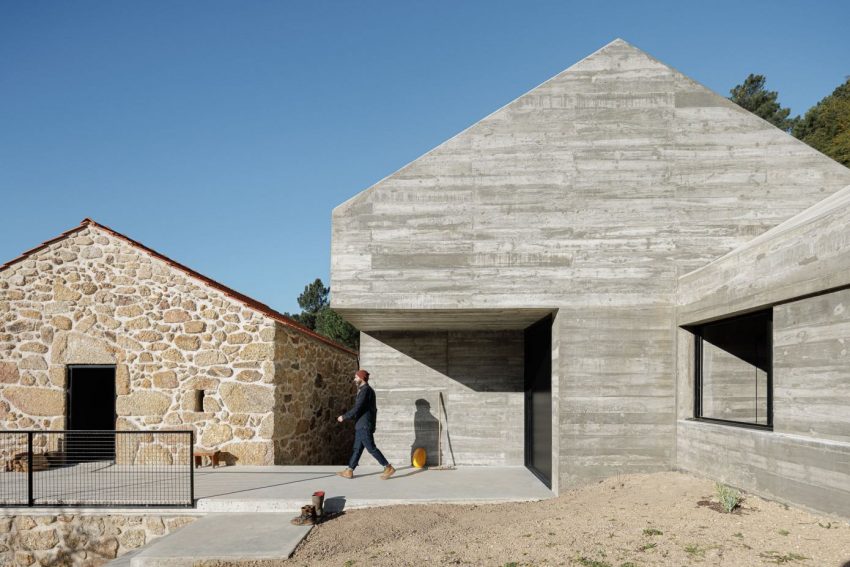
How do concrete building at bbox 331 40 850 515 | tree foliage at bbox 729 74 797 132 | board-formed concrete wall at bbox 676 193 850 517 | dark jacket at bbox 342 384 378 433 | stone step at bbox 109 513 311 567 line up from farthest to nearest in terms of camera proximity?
tree foliage at bbox 729 74 797 132 < dark jacket at bbox 342 384 378 433 < concrete building at bbox 331 40 850 515 < stone step at bbox 109 513 311 567 < board-formed concrete wall at bbox 676 193 850 517

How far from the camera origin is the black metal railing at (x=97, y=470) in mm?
7938

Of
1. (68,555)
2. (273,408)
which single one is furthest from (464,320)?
(68,555)

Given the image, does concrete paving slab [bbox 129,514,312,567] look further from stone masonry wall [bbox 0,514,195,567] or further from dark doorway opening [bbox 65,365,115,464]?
dark doorway opening [bbox 65,365,115,464]

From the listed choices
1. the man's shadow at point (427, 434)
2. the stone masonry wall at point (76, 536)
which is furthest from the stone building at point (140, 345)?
the stone masonry wall at point (76, 536)

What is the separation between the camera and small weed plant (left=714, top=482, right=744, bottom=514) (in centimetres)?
583

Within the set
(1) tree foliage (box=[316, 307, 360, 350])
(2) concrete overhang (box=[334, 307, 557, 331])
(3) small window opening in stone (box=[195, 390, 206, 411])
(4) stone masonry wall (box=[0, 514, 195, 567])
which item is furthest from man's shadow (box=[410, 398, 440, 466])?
(1) tree foliage (box=[316, 307, 360, 350])

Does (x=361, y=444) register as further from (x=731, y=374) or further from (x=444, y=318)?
(x=731, y=374)

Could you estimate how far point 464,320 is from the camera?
30.6ft

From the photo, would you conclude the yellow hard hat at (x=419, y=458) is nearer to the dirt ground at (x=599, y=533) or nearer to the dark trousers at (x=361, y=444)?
the dark trousers at (x=361, y=444)

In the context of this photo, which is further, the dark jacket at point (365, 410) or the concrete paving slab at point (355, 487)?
the dark jacket at point (365, 410)

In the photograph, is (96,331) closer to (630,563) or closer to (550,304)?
(550,304)

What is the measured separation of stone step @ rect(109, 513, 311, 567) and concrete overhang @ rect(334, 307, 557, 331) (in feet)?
9.38

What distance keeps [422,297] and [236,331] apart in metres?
4.38

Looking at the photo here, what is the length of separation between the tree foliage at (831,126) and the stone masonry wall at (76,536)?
24249 mm
